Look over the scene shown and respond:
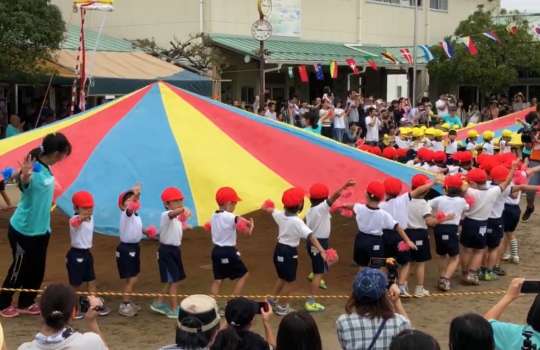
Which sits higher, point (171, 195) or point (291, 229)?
point (171, 195)

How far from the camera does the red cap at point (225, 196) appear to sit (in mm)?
5914

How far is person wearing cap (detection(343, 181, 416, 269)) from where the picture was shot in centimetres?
617

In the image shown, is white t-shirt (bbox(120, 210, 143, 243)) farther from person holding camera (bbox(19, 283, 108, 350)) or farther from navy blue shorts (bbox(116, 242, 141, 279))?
person holding camera (bbox(19, 283, 108, 350))

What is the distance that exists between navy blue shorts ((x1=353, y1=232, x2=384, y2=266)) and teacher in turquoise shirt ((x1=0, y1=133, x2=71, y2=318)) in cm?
266

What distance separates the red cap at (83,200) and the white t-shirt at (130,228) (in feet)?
1.02

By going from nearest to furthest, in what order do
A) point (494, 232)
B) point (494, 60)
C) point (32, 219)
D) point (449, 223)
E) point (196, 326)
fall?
point (196, 326), point (32, 219), point (449, 223), point (494, 232), point (494, 60)

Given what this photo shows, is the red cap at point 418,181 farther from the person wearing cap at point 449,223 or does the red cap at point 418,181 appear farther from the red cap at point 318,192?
the red cap at point 318,192

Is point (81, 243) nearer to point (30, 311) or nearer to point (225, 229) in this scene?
point (30, 311)

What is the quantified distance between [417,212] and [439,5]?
2558 centimetres

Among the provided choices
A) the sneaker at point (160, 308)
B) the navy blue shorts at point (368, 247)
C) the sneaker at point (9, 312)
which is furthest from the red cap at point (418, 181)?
the sneaker at point (9, 312)

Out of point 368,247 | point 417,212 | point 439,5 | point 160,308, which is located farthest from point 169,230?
point 439,5

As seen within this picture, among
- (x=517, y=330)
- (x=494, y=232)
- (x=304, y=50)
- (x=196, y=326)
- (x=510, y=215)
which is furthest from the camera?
(x=304, y=50)

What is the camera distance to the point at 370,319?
10.6ft

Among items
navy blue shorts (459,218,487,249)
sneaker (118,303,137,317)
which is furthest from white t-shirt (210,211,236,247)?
navy blue shorts (459,218,487,249)
